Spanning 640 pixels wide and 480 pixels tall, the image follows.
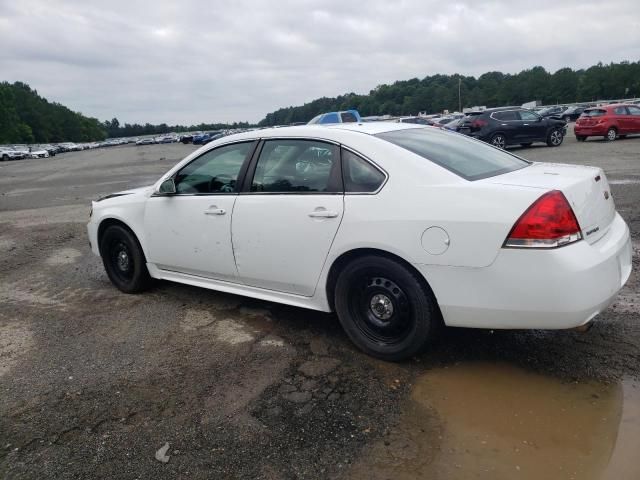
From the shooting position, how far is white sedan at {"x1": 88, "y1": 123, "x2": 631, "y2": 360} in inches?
115

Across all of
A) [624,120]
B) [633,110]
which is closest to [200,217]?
[624,120]

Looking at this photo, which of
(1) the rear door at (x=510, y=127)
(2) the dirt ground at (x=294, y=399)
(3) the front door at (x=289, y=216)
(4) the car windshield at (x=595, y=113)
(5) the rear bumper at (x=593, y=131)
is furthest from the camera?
(4) the car windshield at (x=595, y=113)

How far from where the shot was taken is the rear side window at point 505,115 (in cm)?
2038

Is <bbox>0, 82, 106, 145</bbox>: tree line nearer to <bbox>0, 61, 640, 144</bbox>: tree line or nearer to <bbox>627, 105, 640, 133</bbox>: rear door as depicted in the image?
<bbox>0, 61, 640, 144</bbox>: tree line

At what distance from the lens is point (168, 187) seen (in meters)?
4.61

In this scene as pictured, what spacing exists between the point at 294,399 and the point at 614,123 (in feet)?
74.8

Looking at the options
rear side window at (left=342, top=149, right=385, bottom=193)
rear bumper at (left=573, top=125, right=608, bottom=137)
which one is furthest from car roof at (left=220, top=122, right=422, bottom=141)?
rear bumper at (left=573, top=125, right=608, bottom=137)

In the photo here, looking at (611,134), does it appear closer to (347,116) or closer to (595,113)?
(595,113)

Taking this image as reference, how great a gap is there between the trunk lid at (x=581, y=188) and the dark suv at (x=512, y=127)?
17474 mm

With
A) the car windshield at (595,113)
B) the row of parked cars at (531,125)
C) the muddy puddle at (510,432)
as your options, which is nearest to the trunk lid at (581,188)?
the muddy puddle at (510,432)

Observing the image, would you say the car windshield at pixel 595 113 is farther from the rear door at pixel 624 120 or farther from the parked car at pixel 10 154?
the parked car at pixel 10 154

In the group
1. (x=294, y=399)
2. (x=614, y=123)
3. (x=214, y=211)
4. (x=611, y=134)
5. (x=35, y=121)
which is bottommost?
(x=611, y=134)

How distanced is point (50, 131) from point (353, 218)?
150246 mm

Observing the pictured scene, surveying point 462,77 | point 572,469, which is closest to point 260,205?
point 572,469
